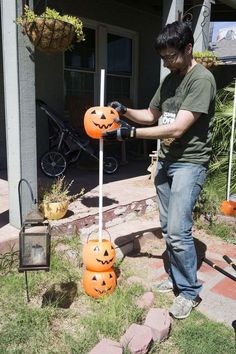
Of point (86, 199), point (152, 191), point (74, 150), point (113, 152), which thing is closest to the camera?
point (86, 199)

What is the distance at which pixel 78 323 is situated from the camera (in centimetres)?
270

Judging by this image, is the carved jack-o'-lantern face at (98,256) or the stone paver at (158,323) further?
the carved jack-o'-lantern face at (98,256)

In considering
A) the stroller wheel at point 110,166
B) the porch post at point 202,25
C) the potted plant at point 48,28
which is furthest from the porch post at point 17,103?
the porch post at point 202,25

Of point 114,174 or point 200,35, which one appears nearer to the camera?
point 200,35

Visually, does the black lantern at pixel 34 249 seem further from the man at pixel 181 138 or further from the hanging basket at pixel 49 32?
the hanging basket at pixel 49 32

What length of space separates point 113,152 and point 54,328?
17.5ft

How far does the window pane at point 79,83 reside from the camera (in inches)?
284

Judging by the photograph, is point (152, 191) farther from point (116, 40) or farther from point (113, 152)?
point (116, 40)

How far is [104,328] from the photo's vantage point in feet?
8.47

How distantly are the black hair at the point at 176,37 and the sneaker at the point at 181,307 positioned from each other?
1749mm

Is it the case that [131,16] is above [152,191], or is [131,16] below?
above

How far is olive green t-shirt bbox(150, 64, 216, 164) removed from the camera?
8.43 feet

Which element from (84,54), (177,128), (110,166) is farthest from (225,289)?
(84,54)

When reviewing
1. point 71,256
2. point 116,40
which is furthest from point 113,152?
point 71,256
